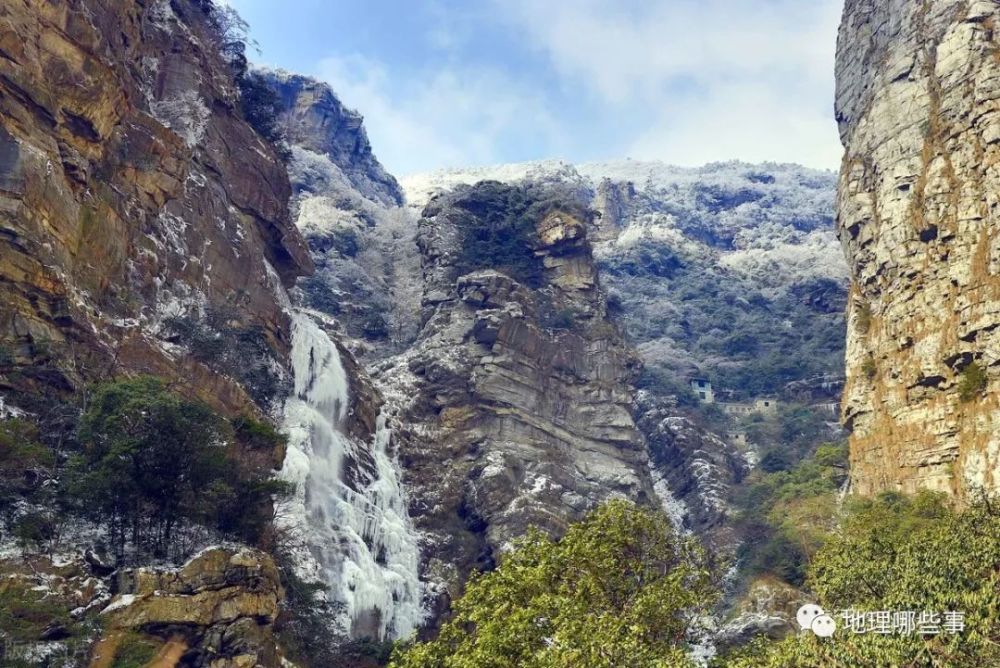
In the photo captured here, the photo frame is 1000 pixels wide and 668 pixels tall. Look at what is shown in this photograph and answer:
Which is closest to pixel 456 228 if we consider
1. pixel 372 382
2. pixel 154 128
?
pixel 372 382

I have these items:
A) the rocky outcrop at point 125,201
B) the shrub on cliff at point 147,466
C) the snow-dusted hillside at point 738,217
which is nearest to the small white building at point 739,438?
the snow-dusted hillside at point 738,217

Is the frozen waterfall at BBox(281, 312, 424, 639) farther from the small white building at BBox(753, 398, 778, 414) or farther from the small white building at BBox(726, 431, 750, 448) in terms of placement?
the small white building at BBox(753, 398, 778, 414)

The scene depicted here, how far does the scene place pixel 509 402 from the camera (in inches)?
2552

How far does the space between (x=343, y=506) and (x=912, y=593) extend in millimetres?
31810

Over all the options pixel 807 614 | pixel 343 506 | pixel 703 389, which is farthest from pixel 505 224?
pixel 807 614

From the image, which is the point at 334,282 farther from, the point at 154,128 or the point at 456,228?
the point at 154,128

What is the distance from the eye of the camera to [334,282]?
8956 cm

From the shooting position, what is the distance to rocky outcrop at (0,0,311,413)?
109ft

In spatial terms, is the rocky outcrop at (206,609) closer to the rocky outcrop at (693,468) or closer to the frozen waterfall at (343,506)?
the frozen waterfall at (343,506)

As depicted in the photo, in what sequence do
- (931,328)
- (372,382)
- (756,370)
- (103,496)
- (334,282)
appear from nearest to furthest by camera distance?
1. (103,496)
2. (931,328)
3. (372,382)
4. (334,282)
5. (756,370)

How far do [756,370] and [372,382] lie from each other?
5321 centimetres

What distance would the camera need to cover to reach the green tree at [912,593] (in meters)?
18.7

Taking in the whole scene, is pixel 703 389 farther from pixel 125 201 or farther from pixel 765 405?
pixel 125 201

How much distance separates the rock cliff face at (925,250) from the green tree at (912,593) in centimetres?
1340
